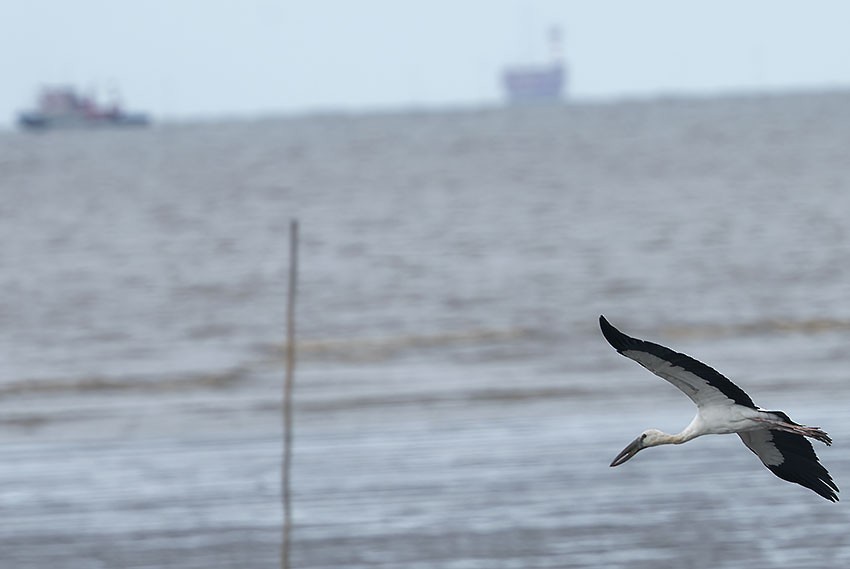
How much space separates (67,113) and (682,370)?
169 meters

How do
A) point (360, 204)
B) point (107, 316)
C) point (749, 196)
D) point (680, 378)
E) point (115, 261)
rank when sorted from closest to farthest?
point (680, 378) < point (107, 316) < point (115, 261) < point (749, 196) < point (360, 204)

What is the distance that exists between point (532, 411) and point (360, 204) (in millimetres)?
44874

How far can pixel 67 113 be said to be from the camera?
168 meters

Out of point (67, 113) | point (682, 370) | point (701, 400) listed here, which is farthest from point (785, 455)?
point (67, 113)

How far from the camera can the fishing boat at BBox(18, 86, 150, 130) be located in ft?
550

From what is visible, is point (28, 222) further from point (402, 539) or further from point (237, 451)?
point (402, 539)

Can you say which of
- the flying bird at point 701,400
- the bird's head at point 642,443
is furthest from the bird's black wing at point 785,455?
the bird's head at point 642,443

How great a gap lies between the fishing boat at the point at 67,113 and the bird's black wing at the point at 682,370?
6576 inches

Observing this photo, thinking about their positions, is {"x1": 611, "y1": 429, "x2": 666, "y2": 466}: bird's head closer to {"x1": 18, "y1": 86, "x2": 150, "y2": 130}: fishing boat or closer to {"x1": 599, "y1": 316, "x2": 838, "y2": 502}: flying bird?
{"x1": 599, "y1": 316, "x2": 838, "y2": 502}: flying bird

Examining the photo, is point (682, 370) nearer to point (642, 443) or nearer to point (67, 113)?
point (642, 443)

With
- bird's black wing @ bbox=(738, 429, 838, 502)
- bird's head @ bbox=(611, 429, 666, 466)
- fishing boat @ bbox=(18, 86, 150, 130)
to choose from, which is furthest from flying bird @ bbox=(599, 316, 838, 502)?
fishing boat @ bbox=(18, 86, 150, 130)

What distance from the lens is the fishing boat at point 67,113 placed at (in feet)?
550

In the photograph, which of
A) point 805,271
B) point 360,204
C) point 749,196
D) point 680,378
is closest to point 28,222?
point 360,204

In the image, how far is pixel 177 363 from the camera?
72.1 feet
